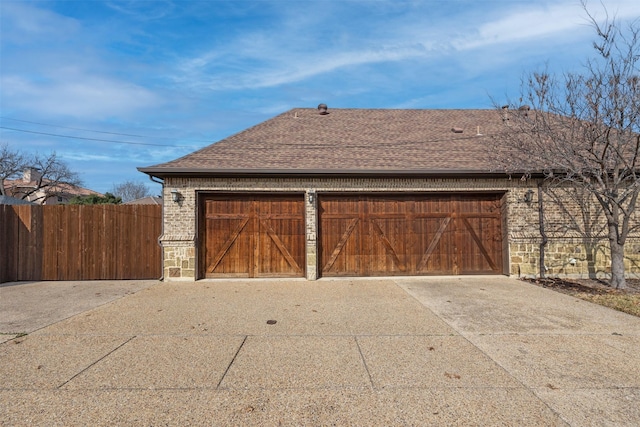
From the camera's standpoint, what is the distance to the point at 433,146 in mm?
10734

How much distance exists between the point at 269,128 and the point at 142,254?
5.51 m

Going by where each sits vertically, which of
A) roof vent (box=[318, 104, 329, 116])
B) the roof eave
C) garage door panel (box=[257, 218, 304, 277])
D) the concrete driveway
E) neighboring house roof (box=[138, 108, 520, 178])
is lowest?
the concrete driveway

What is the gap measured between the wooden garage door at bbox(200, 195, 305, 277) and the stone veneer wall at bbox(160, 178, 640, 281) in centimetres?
30

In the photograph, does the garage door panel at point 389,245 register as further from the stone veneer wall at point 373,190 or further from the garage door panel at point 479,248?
the garage door panel at point 479,248

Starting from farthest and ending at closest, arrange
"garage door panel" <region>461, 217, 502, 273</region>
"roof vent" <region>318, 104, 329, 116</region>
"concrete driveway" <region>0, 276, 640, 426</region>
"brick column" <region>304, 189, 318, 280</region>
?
1. "roof vent" <region>318, 104, 329, 116</region>
2. "garage door panel" <region>461, 217, 502, 273</region>
3. "brick column" <region>304, 189, 318, 280</region>
4. "concrete driveway" <region>0, 276, 640, 426</region>

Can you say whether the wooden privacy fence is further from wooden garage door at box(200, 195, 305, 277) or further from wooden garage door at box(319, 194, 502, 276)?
wooden garage door at box(319, 194, 502, 276)

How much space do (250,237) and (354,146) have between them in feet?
13.6

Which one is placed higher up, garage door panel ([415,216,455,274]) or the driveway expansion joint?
garage door panel ([415,216,455,274])

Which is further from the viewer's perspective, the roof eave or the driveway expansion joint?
the roof eave

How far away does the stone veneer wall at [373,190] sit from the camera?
357 inches

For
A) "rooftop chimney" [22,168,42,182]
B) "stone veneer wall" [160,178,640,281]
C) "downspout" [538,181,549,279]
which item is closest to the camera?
"stone veneer wall" [160,178,640,281]

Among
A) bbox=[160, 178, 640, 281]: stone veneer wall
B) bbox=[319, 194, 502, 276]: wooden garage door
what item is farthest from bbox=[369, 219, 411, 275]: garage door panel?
bbox=[160, 178, 640, 281]: stone veneer wall

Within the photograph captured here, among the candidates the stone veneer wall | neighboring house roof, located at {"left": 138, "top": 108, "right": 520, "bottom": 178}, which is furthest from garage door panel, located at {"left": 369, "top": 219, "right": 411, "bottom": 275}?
neighboring house roof, located at {"left": 138, "top": 108, "right": 520, "bottom": 178}

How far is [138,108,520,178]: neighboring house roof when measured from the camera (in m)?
9.12
